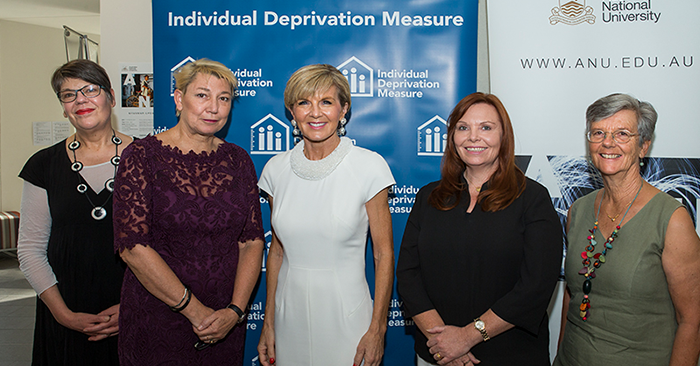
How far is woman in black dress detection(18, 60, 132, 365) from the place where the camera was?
1.94 m

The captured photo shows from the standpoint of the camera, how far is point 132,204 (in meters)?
1.63

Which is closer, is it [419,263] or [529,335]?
[529,335]

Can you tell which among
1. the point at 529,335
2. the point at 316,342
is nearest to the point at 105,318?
the point at 316,342

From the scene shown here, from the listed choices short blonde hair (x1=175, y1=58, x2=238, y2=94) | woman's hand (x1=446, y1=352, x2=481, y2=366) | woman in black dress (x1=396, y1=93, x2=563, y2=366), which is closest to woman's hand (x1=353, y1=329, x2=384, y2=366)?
woman in black dress (x1=396, y1=93, x2=563, y2=366)

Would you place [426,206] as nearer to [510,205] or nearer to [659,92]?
[510,205]

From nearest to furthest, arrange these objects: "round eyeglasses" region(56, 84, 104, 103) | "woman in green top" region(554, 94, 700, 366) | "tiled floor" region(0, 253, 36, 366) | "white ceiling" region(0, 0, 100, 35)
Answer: "woman in green top" region(554, 94, 700, 366), "round eyeglasses" region(56, 84, 104, 103), "tiled floor" region(0, 253, 36, 366), "white ceiling" region(0, 0, 100, 35)

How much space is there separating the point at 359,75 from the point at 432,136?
595 millimetres

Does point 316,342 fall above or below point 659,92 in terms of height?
below

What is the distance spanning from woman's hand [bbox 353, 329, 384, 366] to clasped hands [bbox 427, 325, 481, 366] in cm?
23

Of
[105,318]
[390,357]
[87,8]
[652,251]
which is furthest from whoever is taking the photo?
[87,8]

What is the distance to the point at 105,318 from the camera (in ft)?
6.43

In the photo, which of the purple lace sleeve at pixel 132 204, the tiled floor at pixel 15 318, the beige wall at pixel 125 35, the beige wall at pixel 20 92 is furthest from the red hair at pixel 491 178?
the beige wall at pixel 20 92

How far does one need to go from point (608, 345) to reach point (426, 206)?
892mm

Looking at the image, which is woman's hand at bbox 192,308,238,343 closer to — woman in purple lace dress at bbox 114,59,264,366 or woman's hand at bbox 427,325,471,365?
woman in purple lace dress at bbox 114,59,264,366
